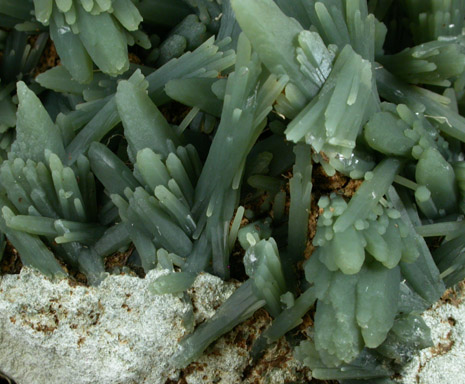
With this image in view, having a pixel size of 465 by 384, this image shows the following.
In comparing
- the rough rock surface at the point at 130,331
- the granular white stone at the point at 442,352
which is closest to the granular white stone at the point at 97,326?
the rough rock surface at the point at 130,331

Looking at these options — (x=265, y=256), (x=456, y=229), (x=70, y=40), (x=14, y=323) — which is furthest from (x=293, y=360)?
(x=70, y=40)

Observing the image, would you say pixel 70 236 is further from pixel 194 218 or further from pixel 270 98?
pixel 270 98

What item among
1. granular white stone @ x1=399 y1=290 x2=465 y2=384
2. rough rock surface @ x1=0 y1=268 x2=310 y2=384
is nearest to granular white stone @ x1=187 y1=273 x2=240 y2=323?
rough rock surface @ x1=0 y1=268 x2=310 y2=384

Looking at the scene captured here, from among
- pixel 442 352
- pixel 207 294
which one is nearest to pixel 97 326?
pixel 207 294

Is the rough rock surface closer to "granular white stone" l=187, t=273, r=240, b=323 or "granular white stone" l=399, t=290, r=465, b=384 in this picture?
"granular white stone" l=187, t=273, r=240, b=323

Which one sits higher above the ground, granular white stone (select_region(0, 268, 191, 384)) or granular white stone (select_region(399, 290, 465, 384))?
granular white stone (select_region(0, 268, 191, 384))

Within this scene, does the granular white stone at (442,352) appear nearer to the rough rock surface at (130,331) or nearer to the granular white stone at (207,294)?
the rough rock surface at (130,331)
